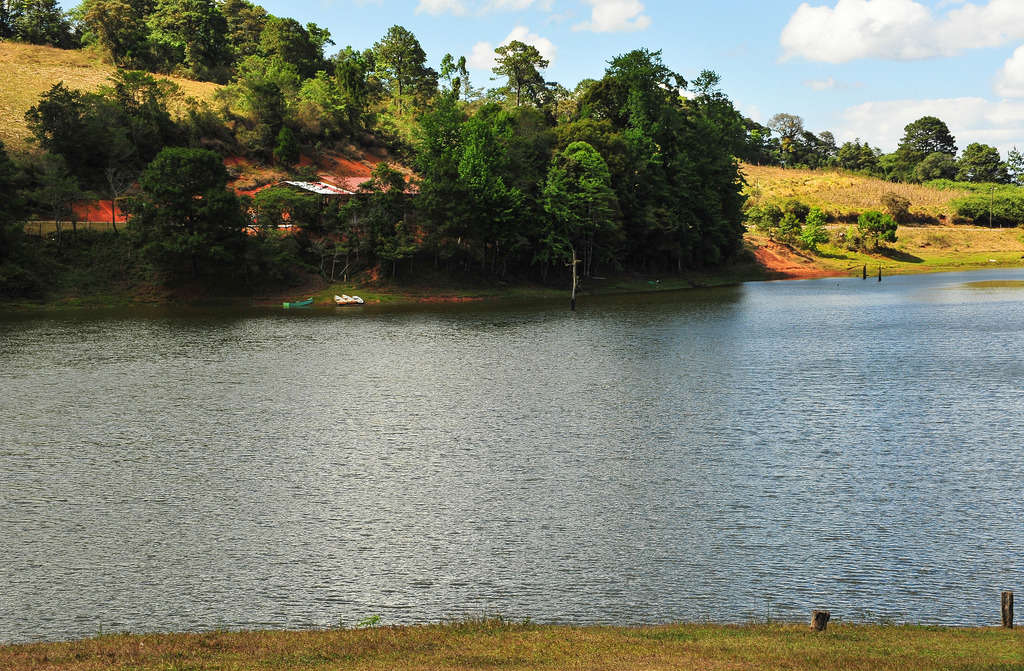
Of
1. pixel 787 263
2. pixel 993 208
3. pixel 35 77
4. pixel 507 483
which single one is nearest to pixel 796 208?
pixel 787 263

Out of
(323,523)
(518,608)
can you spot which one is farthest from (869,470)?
(323,523)

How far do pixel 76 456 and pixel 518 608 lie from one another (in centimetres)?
2045

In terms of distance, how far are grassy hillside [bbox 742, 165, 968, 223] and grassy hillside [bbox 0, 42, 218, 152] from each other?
110540mm

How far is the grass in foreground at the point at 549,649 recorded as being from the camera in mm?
13219

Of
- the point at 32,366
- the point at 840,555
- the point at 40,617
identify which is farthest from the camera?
the point at 32,366

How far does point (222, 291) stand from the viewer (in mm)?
87062

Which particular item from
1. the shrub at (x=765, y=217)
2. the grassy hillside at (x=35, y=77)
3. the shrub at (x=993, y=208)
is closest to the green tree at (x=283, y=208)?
the grassy hillside at (x=35, y=77)

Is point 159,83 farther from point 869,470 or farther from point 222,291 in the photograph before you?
point 869,470

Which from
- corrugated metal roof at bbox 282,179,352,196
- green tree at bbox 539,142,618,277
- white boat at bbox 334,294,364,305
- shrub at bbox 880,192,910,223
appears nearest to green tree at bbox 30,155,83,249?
corrugated metal roof at bbox 282,179,352,196

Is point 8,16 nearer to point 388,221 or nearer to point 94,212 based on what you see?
point 94,212

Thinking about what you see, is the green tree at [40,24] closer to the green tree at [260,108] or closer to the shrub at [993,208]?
the green tree at [260,108]

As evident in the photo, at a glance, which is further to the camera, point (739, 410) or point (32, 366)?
point (32, 366)

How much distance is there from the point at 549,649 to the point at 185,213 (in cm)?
7678

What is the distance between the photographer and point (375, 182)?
94500mm
